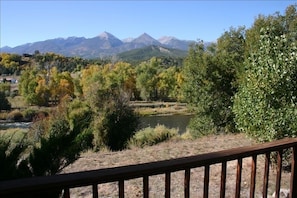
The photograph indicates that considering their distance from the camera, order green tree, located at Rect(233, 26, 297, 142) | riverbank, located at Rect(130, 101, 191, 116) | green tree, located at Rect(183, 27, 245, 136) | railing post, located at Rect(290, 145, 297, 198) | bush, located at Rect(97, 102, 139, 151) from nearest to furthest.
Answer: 1. railing post, located at Rect(290, 145, 297, 198)
2. green tree, located at Rect(233, 26, 297, 142)
3. bush, located at Rect(97, 102, 139, 151)
4. green tree, located at Rect(183, 27, 245, 136)
5. riverbank, located at Rect(130, 101, 191, 116)

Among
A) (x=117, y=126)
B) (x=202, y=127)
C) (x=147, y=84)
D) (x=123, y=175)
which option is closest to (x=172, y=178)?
(x=123, y=175)

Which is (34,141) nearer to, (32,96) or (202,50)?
(202,50)

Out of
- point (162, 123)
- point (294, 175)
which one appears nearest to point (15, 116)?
point (162, 123)

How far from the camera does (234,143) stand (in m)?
9.90

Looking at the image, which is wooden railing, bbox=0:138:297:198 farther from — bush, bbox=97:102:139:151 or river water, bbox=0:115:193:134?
river water, bbox=0:115:193:134

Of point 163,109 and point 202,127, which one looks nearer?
point 202,127

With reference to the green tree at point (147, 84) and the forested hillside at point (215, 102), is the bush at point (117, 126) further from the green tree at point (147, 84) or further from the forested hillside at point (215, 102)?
the green tree at point (147, 84)

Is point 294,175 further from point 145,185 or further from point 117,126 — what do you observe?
point 117,126

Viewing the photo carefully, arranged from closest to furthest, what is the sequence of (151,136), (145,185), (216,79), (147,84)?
(145,185)
(151,136)
(216,79)
(147,84)

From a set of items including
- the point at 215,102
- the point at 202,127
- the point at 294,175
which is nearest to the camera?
the point at 294,175

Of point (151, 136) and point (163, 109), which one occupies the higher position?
point (151, 136)

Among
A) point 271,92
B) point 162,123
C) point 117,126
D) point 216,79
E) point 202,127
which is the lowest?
A: point 162,123

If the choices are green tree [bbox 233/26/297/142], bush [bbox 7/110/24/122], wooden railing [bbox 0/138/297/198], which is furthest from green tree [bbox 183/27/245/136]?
bush [bbox 7/110/24/122]

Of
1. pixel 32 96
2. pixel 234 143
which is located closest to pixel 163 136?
pixel 234 143
